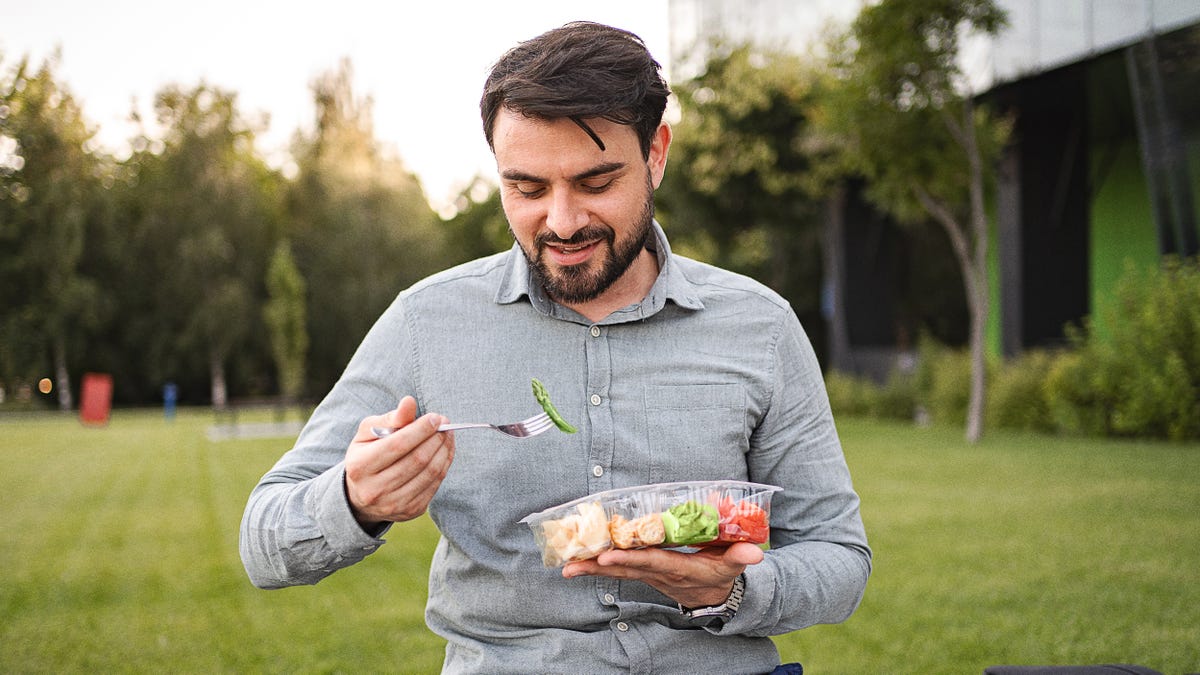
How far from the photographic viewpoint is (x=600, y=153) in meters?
2.11

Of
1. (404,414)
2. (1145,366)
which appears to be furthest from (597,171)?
(1145,366)

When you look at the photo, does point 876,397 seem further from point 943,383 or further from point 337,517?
point 337,517

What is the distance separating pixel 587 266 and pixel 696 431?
0.39 meters

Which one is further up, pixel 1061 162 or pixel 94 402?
pixel 1061 162

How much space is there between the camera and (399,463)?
1738 millimetres

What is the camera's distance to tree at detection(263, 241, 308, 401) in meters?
35.3

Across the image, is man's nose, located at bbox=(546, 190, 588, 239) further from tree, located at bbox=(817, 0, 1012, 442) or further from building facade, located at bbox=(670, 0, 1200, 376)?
tree, located at bbox=(817, 0, 1012, 442)

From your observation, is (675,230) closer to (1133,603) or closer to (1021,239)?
(1021,239)

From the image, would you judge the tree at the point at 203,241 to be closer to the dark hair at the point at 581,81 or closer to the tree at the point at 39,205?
the tree at the point at 39,205

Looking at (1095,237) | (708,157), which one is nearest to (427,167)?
(708,157)

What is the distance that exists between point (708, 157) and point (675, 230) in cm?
334

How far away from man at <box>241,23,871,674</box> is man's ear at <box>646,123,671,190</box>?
1 centimetres

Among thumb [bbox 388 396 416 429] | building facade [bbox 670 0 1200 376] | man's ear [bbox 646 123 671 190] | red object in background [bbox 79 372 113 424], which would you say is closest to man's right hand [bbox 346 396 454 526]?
thumb [bbox 388 396 416 429]

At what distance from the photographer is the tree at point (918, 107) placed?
44.3 ft
